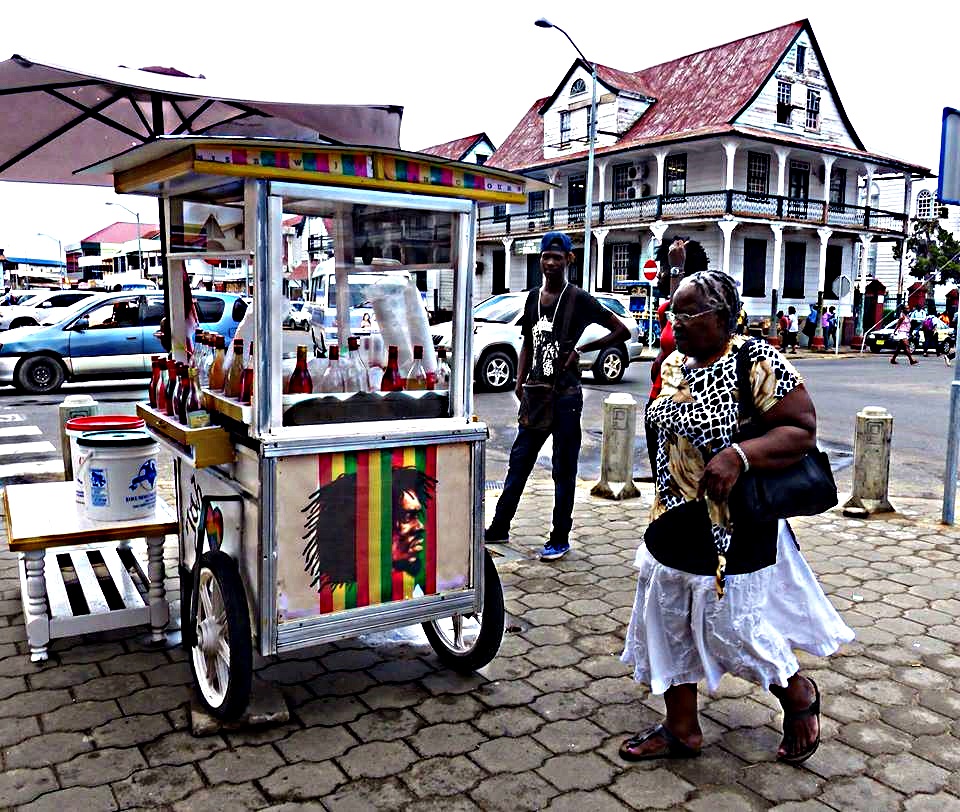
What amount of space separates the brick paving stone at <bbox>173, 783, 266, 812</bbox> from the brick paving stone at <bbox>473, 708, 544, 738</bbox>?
2.90 feet

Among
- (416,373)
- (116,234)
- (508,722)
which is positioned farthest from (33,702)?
Result: (116,234)

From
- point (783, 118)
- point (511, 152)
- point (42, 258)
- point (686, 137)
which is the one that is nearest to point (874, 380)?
point (686, 137)

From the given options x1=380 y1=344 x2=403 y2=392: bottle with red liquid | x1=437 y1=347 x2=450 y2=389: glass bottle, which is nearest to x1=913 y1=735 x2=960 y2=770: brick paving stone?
x1=437 y1=347 x2=450 y2=389: glass bottle

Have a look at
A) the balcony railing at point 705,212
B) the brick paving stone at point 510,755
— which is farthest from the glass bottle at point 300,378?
the balcony railing at point 705,212

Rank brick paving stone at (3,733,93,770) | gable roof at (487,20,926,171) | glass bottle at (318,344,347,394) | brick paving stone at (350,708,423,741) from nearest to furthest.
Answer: brick paving stone at (3,733,93,770) < brick paving stone at (350,708,423,741) < glass bottle at (318,344,347,394) < gable roof at (487,20,926,171)

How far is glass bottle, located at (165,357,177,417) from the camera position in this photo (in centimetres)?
407

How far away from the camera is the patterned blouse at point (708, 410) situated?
2793 millimetres

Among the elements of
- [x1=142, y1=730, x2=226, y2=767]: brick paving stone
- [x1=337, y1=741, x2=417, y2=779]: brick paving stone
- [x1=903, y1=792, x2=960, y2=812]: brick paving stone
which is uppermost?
[x1=142, y1=730, x2=226, y2=767]: brick paving stone

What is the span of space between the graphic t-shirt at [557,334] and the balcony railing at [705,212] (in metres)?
25.8

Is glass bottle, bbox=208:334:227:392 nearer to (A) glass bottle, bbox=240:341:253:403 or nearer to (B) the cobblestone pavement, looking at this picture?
(A) glass bottle, bbox=240:341:253:403

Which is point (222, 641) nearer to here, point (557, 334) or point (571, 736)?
point (571, 736)

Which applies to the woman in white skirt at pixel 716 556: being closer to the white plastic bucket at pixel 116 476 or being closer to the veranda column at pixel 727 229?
the white plastic bucket at pixel 116 476

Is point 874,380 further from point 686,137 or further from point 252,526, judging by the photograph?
point 252,526

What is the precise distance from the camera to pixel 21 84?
18.3 feet
